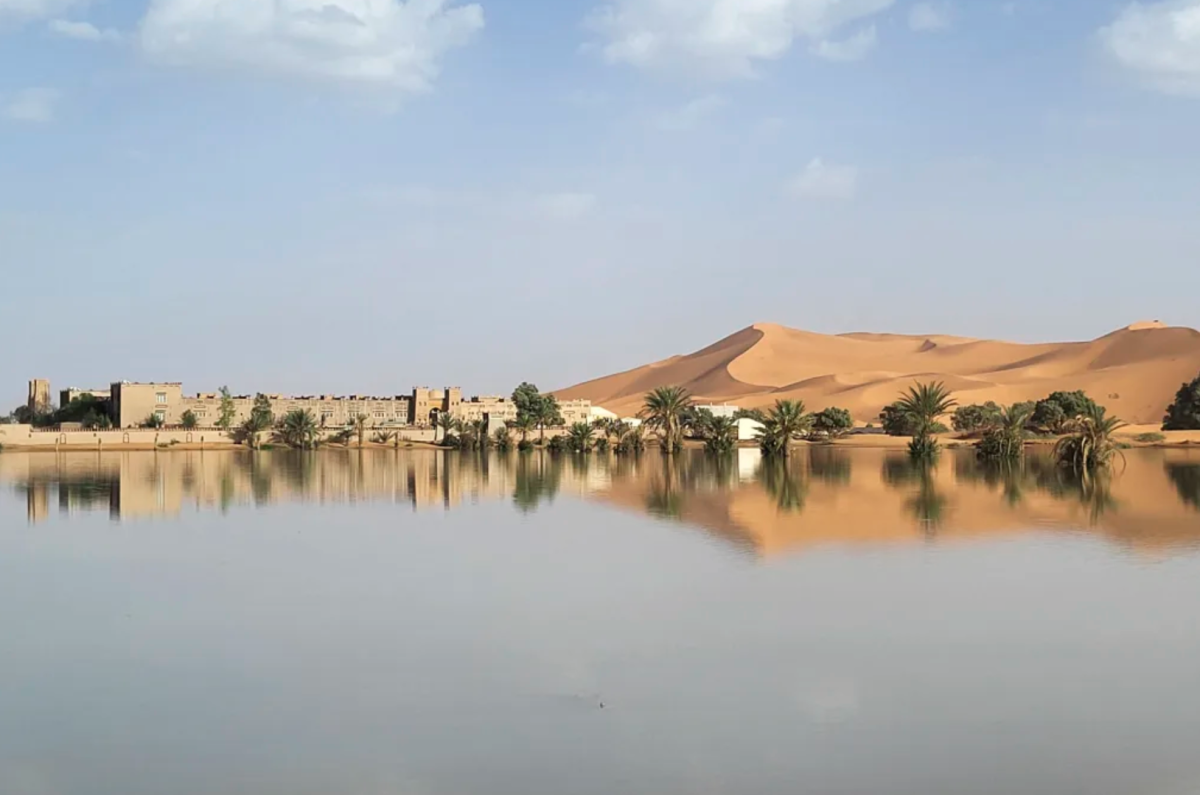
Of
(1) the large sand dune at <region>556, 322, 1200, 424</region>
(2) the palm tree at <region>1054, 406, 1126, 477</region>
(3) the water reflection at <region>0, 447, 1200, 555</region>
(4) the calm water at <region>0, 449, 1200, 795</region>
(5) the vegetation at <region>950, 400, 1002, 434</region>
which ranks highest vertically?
(1) the large sand dune at <region>556, 322, 1200, 424</region>

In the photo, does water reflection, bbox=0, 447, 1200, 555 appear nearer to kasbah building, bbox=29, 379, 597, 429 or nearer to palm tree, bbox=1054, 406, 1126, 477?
palm tree, bbox=1054, 406, 1126, 477

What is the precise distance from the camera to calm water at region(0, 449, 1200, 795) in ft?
27.2

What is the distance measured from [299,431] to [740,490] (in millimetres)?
48287

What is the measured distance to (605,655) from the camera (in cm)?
1172

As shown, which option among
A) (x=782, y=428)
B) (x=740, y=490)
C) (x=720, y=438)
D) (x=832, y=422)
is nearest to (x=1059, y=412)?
(x=832, y=422)

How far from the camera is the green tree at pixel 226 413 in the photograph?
8256cm

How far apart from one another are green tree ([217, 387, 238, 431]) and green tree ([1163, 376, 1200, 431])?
60.3 meters

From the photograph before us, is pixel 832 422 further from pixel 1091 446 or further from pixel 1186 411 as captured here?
pixel 1091 446

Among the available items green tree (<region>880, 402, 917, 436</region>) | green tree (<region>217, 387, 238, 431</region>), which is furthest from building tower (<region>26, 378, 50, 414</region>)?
green tree (<region>880, 402, 917, 436</region>)

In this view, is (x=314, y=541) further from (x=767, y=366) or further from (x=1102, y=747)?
(x=767, y=366)

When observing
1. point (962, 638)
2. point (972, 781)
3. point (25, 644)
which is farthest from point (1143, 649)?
point (25, 644)

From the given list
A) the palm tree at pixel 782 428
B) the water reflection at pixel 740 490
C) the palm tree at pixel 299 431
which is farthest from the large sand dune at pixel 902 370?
the water reflection at pixel 740 490

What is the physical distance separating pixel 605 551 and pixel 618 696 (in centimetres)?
977

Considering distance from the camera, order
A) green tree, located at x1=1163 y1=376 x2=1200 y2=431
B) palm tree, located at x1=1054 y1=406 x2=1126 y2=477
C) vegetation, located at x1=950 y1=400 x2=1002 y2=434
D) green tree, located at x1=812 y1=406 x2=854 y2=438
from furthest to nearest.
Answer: vegetation, located at x1=950 y1=400 x2=1002 y2=434 → green tree, located at x1=812 y1=406 x2=854 y2=438 → green tree, located at x1=1163 y1=376 x2=1200 y2=431 → palm tree, located at x1=1054 y1=406 x2=1126 y2=477
